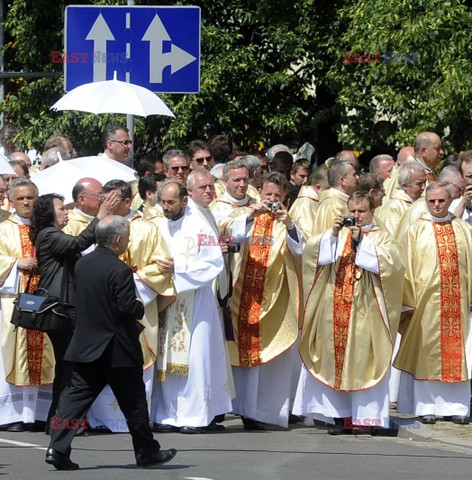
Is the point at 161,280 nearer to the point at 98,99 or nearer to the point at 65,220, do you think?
the point at 65,220

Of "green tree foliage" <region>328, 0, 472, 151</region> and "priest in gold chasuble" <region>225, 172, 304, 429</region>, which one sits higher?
"green tree foliage" <region>328, 0, 472, 151</region>

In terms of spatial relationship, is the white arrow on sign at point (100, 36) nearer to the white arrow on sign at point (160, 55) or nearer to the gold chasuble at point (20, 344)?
the white arrow on sign at point (160, 55)

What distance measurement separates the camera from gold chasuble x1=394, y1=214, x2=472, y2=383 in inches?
512

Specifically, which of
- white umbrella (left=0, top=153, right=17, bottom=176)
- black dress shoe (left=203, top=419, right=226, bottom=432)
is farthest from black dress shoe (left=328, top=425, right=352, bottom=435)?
white umbrella (left=0, top=153, right=17, bottom=176)

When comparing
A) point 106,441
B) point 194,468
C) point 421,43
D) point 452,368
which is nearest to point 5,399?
point 106,441

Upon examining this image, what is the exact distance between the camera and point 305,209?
568 inches

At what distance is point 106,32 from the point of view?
1466cm

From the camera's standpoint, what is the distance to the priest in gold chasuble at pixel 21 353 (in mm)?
12484

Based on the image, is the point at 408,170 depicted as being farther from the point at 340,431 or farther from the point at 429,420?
the point at 340,431

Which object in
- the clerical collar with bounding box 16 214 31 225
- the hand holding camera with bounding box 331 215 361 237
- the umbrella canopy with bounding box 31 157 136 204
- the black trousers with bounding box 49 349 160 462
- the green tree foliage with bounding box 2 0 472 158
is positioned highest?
the green tree foliage with bounding box 2 0 472 158

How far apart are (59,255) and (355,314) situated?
8.20 ft

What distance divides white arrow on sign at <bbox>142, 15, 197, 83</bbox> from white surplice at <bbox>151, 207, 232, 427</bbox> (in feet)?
8.95

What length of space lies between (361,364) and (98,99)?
145 inches

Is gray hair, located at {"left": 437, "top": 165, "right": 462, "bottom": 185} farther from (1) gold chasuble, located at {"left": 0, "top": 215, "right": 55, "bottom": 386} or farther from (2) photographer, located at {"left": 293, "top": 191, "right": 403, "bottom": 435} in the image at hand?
(1) gold chasuble, located at {"left": 0, "top": 215, "right": 55, "bottom": 386}
